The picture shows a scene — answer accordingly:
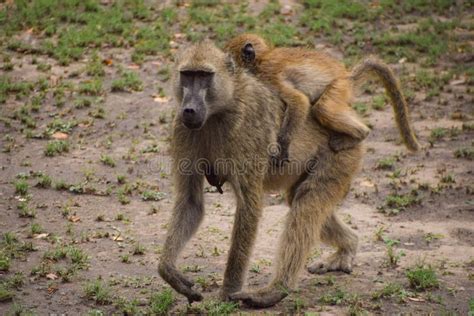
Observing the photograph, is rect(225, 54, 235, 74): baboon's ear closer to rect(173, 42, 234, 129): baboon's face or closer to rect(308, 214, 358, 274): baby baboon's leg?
rect(173, 42, 234, 129): baboon's face

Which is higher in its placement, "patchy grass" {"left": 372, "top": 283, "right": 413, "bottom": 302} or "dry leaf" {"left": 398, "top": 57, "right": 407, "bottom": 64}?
"dry leaf" {"left": 398, "top": 57, "right": 407, "bottom": 64}

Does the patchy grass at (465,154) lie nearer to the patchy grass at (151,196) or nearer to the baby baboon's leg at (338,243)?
the baby baboon's leg at (338,243)

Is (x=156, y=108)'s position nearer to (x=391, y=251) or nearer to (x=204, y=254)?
(x=204, y=254)

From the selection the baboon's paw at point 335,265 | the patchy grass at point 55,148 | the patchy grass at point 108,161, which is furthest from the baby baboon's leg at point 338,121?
the patchy grass at point 55,148

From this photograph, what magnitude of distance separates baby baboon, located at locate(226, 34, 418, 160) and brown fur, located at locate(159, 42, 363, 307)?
0.11 metres

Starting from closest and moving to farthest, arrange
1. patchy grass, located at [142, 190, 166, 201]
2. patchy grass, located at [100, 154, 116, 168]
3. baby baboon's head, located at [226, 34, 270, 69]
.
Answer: baby baboon's head, located at [226, 34, 270, 69]
patchy grass, located at [142, 190, 166, 201]
patchy grass, located at [100, 154, 116, 168]

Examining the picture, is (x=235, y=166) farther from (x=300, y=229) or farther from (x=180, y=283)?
(x=180, y=283)

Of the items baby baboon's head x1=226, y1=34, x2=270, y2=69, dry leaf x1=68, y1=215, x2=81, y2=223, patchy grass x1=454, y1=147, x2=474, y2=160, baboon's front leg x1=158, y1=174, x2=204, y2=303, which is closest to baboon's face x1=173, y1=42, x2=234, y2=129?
baby baboon's head x1=226, y1=34, x2=270, y2=69

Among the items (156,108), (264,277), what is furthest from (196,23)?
(264,277)

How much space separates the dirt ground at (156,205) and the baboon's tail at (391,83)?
3.67ft

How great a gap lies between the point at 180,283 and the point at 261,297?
2.29 ft

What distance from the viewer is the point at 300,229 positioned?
6555mm

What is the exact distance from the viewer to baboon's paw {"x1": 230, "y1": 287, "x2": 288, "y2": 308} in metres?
6.28

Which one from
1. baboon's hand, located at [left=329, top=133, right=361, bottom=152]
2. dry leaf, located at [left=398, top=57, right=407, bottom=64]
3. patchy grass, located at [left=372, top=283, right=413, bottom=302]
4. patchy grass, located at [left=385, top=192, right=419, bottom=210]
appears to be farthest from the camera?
dry leaf, located at [left=398, top=57, right=407, bottom=64]
